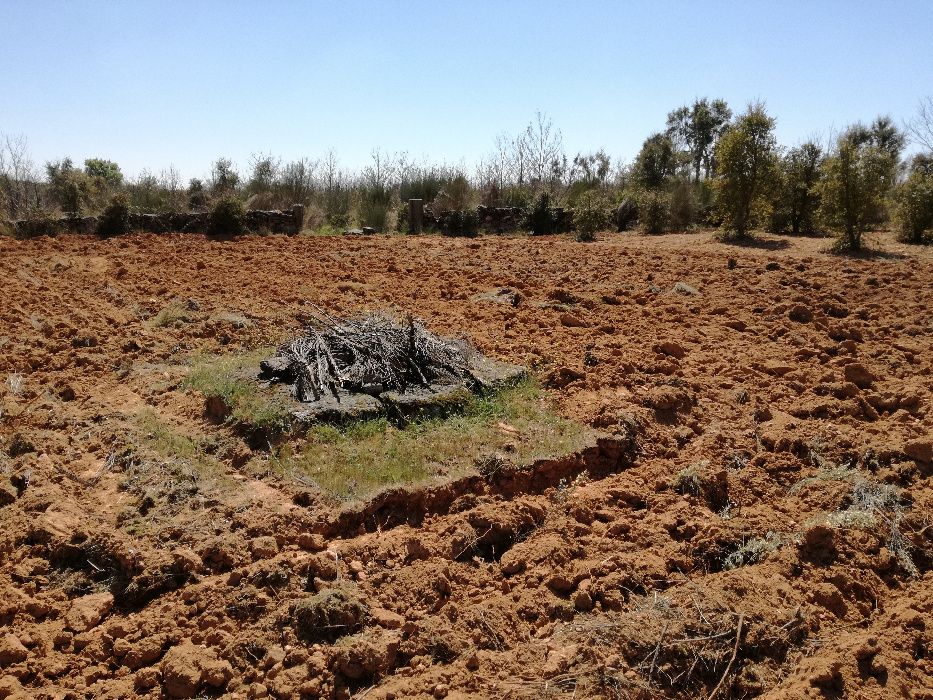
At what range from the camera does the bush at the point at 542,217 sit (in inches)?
632

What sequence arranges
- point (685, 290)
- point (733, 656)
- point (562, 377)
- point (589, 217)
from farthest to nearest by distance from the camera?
1. point (589, 217)
2. point (685, 290)
3. point (562, 377)
4. point (733, 656)

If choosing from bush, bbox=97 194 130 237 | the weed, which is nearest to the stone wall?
bush, bbox=97 194 130 237

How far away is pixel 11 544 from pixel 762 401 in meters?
4.90

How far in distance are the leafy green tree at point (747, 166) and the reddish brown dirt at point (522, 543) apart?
670 centimetres

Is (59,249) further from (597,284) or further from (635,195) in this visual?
(635,195)

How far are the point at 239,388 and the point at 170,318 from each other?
2.36 m

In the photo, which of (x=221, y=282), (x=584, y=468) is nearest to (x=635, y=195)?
(x=221, y=282)

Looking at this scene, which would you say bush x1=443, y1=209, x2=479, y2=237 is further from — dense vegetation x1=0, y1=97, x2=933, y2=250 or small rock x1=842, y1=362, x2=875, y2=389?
small rock x1=842, y1=362, x2=875, y2=389

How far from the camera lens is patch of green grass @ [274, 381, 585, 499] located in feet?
13.4

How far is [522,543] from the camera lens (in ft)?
12.0

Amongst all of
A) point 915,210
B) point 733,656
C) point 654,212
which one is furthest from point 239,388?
point 915,210

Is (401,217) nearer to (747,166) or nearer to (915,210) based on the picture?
(747,166)

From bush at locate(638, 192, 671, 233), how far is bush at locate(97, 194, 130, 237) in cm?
1043

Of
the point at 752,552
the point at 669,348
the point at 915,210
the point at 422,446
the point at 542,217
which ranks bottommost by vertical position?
the point at 752,552
